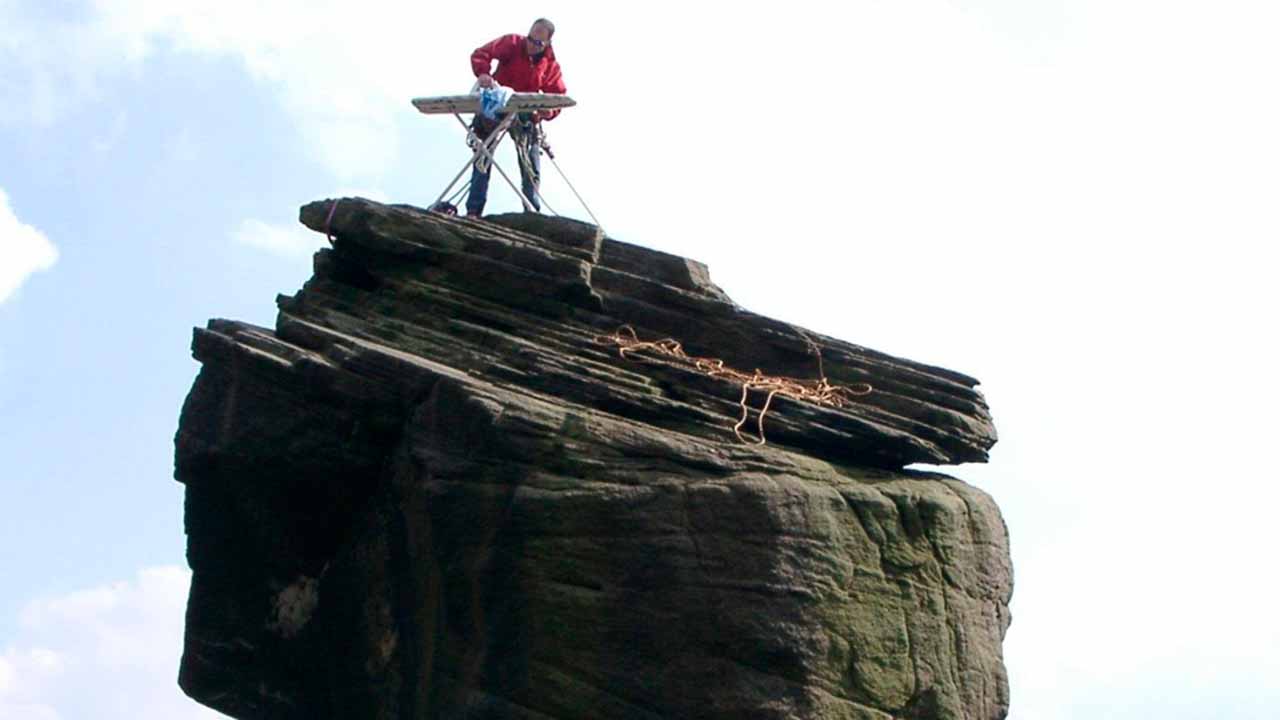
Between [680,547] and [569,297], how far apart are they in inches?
140

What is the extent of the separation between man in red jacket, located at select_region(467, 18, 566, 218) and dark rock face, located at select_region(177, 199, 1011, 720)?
1.85 meters

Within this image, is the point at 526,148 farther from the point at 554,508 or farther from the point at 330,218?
the point at 554,508

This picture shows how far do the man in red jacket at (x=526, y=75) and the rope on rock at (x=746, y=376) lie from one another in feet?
10.8

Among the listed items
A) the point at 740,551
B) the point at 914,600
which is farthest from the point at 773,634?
the point at 914,600

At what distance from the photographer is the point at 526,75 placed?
2033 cm

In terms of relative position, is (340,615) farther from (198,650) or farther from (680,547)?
(680,547)

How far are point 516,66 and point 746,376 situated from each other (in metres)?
5.31

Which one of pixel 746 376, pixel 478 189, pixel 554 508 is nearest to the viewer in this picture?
pixel 554 508

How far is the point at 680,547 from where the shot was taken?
15094mm

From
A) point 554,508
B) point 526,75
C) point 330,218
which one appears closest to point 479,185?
point 526,75

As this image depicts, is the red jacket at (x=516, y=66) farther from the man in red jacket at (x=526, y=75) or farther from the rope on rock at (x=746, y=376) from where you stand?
the rope on rock at (x=746, y=376)

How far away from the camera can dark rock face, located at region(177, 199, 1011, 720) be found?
49.4 feet

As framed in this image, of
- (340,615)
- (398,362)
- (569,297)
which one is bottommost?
(340,615)

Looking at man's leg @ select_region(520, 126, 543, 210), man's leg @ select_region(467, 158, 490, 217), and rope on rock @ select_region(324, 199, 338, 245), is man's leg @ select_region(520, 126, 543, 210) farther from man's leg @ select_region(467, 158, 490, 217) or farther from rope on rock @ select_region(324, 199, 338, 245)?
rope on rock @ select_region(324, 199, 338, 245)
